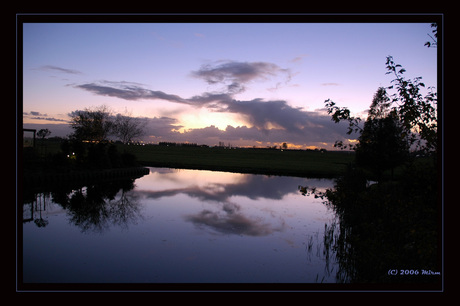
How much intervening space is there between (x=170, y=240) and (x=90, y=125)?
46.8 metres

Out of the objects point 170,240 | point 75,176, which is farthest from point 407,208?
point 75,176

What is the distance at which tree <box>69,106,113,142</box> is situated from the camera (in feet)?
165

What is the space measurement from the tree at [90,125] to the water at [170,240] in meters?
33.7

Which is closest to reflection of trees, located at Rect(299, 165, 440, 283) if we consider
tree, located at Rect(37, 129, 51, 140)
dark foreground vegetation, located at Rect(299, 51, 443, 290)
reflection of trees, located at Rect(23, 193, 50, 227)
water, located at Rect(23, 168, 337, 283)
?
dark foreground vegetation, located at Rect(299, 51, 443, 290)

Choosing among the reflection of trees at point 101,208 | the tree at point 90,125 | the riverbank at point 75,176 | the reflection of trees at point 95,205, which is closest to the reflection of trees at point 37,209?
the reflection of trees at point 95,205

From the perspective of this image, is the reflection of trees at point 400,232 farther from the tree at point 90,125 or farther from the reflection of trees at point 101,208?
the tree at point 90,125

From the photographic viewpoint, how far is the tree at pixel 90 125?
1974 inches

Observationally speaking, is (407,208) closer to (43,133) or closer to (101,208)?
(101,208)

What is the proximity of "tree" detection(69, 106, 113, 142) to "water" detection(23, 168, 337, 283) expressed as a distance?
33.7 m

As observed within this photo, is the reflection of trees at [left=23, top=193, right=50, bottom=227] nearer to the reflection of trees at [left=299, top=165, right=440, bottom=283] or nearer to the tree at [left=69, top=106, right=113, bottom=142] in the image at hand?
the reflection of trees at [left=299, top=165, right=440, bottom=283]

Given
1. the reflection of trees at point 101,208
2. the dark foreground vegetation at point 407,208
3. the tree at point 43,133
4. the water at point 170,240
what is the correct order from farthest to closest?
the tree at point 43,133, the reflection of trees at point 101,208, the water at point 170,240, the dark foreground vegetation at point 407,208

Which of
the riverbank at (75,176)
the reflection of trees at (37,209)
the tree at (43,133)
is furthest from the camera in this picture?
the tree at (43,133)

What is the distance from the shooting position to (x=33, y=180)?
2203cm
